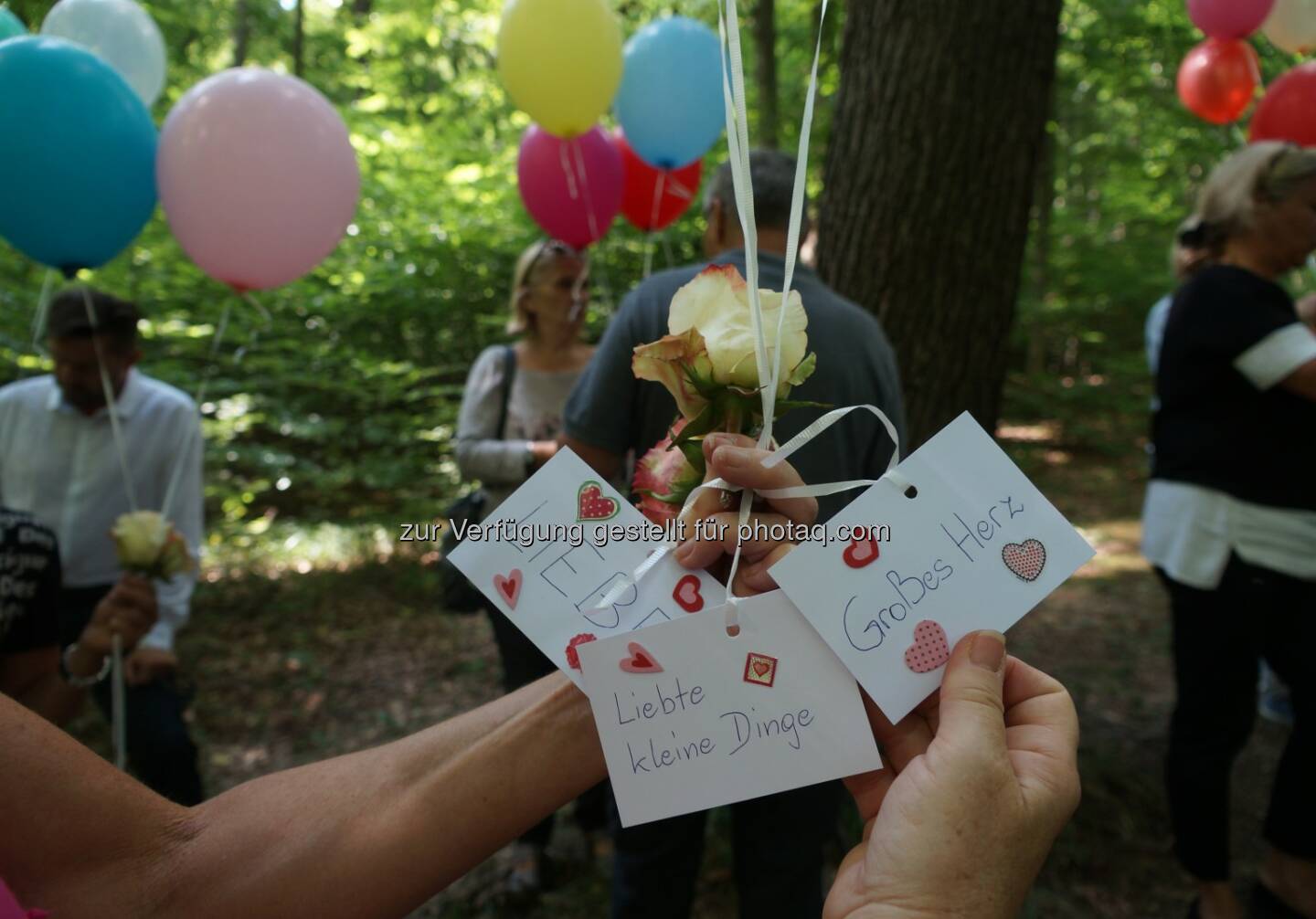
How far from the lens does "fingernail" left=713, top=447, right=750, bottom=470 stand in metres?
0.69

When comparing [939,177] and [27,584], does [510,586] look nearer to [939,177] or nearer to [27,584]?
[27,584]

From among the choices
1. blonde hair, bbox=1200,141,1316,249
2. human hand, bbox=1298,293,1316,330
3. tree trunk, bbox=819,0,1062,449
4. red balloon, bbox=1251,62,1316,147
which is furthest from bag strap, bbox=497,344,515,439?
red balloon, bbox=1251,62,1316,147

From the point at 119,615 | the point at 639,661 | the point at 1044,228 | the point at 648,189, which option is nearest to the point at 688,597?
the point at 639,661

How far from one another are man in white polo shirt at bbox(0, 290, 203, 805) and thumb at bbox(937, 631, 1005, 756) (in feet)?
7.85

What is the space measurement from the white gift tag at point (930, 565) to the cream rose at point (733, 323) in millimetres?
151

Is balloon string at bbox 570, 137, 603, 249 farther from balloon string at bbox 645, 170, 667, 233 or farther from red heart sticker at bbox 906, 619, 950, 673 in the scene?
red heart sticker at bbox 906, 619, 950, 673

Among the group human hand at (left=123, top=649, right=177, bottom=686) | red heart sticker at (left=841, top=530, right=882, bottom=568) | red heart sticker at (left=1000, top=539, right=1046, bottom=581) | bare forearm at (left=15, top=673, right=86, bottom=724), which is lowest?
human hand at (left=123, top=649, right=177, bottom=686)

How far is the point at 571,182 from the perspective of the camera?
2752mm

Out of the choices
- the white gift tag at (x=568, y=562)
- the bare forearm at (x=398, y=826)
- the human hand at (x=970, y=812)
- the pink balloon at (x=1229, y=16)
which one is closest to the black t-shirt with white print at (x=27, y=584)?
the bare forearm at (x=398, y=826)

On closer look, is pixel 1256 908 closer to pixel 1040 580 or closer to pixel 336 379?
pixel 1040 580

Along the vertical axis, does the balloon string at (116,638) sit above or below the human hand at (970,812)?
below

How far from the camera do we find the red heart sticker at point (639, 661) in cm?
70

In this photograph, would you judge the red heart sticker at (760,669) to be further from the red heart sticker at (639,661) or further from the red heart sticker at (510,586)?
the red heart sticker at (510,586)

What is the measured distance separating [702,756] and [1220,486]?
1.95 metres
